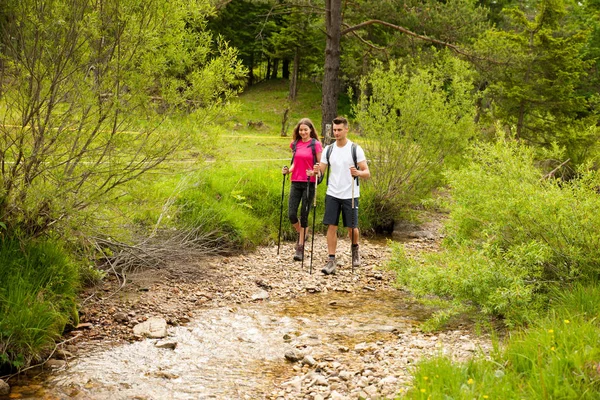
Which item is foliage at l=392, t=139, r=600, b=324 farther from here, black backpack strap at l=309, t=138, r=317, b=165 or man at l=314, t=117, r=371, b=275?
black backpack strap at l=309, t=138, r=317, b=165

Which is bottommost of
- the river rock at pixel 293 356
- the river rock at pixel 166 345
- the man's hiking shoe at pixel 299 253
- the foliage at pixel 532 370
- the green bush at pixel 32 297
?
the man's hiking shoe at pixel 299 253

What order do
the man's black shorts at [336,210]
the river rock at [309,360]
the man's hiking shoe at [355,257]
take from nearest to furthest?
the river rock at [309,360] < the man's black shorts at [336,210] < the man's hiking shoe at [355,257]

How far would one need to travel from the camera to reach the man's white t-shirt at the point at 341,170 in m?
8.32

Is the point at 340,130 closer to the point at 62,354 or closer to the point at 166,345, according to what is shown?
the point at 166,345

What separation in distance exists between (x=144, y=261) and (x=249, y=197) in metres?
3.66

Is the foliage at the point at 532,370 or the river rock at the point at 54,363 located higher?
the foliage at the point at 532,370

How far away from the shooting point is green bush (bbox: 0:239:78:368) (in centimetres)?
501

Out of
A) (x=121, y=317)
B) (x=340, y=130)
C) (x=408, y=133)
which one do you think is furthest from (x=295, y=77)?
(x=121, y=317)

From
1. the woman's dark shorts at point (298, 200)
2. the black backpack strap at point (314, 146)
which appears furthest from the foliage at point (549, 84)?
the woman's dark shorts at point (298, 200)

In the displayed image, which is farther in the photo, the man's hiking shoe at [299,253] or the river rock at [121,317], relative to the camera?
the man's hiking shoe at [299,253]

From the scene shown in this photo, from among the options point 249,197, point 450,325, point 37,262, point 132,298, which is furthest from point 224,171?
point 450,325

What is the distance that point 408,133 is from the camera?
1243 cm

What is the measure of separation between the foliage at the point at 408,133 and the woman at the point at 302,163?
3.47m

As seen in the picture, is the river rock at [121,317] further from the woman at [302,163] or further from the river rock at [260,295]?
the woman at [302,163]
